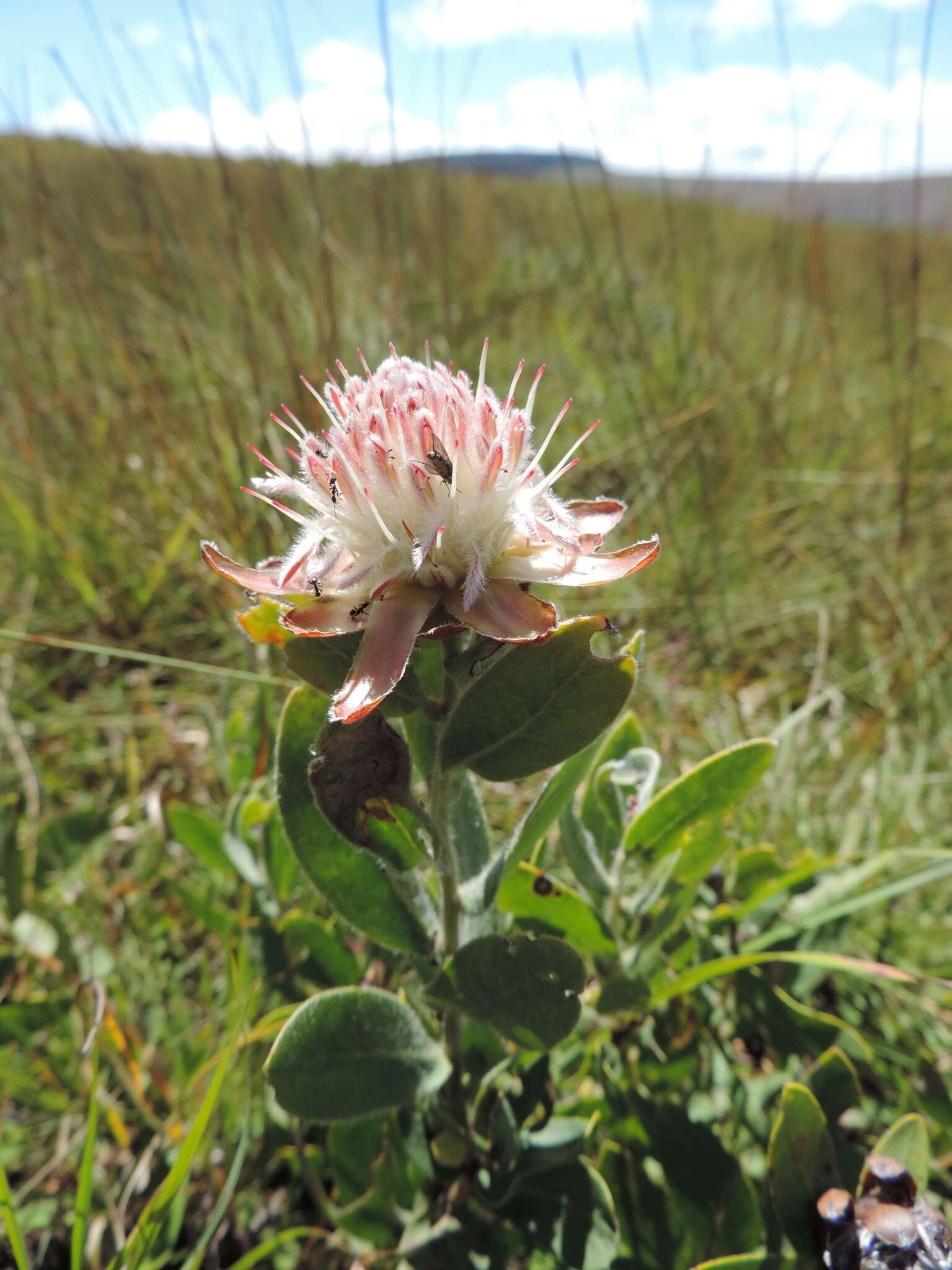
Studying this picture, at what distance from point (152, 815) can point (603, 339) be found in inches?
107

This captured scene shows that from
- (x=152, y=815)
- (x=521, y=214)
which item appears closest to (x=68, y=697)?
(x=152, y=815)

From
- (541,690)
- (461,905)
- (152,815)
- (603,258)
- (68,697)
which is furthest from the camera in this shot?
(603,258)

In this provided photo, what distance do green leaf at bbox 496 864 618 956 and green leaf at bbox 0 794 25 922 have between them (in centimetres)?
108

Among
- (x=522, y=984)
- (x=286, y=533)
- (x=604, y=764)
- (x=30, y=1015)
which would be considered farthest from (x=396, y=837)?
(x=286, y=533)

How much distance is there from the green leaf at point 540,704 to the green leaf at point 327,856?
0.18 m

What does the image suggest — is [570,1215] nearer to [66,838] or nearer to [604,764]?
[604,764]

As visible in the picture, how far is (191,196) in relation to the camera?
6.11 metres

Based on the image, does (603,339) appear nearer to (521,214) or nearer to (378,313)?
(378,313)

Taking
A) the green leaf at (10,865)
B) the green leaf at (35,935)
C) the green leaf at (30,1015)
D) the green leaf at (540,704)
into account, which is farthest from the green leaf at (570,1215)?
the green leaf at (10,865)

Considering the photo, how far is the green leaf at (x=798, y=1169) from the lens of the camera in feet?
3.27

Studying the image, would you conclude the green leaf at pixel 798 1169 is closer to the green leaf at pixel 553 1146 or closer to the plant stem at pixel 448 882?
the green leaf at pixel 553 1146

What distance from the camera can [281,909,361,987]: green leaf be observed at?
131 centimetres

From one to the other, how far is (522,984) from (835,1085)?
50 centimetres

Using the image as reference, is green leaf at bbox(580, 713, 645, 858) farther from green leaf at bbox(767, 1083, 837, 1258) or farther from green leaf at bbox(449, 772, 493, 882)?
green leaf at bbox(767, 1083, 837, 1258)
